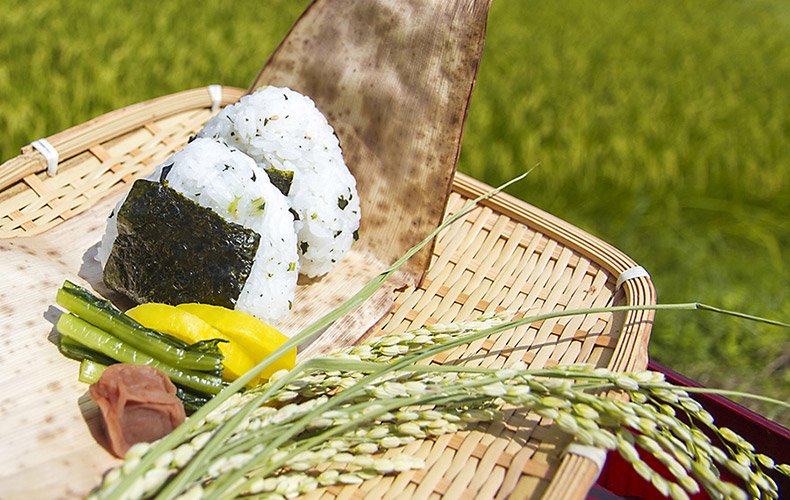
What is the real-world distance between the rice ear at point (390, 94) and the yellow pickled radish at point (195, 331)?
0.45m

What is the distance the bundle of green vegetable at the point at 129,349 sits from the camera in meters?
1.74

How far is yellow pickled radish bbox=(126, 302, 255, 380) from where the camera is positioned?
179 cm

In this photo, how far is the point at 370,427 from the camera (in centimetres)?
162

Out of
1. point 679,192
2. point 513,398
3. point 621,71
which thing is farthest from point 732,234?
point 513,398

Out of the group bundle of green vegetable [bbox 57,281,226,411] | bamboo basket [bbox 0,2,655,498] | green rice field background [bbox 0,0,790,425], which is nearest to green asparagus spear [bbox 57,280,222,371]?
bundle of green vegetable [bbox 57,281,226,411]

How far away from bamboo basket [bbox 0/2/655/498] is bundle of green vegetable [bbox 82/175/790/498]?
80mm

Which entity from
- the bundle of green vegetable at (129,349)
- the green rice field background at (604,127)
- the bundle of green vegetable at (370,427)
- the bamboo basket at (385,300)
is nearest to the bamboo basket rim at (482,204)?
the bamboo basket at (385,300)

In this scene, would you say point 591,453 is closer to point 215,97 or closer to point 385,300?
point 385,300

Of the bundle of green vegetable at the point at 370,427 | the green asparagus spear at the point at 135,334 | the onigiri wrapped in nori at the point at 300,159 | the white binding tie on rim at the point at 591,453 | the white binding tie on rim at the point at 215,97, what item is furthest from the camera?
the white binding tie on rim at the point at 215,97

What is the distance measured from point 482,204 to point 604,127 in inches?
97.6

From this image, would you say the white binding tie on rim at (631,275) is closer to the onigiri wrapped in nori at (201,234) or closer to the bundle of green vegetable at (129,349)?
the onigiri wrapped in nori at (201,234)

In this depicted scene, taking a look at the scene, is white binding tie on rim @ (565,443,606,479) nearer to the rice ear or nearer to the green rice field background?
the rice ear

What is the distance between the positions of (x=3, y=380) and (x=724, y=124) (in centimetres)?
476

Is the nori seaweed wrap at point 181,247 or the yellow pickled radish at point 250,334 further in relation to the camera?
the nori seaweed wrap at point 181,247
